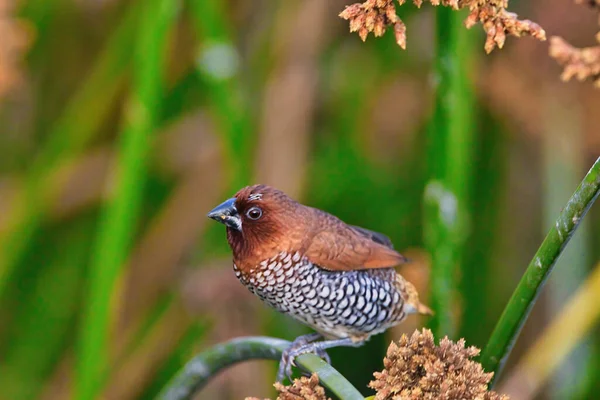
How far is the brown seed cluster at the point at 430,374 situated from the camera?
1.20m

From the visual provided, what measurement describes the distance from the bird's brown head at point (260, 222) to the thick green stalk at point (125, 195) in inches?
30.1

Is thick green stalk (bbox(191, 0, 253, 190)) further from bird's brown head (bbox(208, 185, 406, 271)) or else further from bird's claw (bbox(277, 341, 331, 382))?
bird's claw (bbox(277, 341, 331, 382))

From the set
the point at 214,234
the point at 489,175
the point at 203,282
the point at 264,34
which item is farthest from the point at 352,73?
the point at 203,282

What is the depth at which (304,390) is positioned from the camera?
1261 millimetres

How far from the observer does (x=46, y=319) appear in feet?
13.4

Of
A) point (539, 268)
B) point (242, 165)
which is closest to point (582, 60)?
point (539, 268)

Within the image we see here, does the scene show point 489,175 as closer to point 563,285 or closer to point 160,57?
point 563,285

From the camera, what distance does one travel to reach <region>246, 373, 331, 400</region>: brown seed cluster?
4.13 ft

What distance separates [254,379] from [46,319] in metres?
1.17

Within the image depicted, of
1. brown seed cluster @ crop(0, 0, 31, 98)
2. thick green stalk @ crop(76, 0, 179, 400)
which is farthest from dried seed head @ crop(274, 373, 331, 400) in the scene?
brown seed cluster @ crop(0, 0, 31, 98)

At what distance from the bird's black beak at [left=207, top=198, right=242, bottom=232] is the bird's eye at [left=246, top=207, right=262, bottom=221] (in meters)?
0.02

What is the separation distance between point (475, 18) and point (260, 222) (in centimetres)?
86

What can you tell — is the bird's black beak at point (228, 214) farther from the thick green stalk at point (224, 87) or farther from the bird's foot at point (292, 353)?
the thick green stalk at point (224, 87)

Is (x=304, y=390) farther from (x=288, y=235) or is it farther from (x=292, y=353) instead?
(x=288, y=235)
